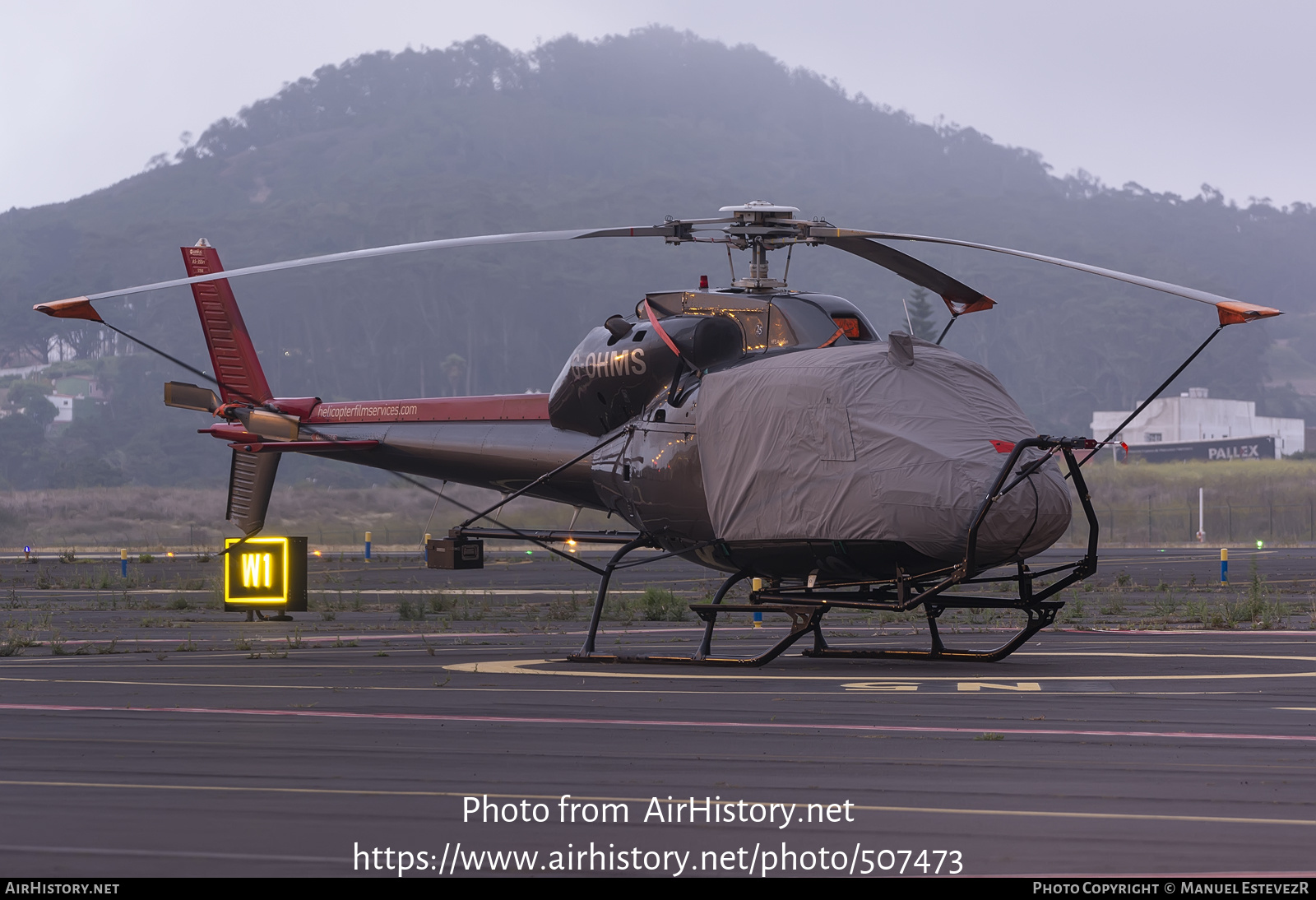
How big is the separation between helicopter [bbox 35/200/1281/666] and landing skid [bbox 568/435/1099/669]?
33 mm

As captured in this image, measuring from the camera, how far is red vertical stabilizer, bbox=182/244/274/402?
24375mm

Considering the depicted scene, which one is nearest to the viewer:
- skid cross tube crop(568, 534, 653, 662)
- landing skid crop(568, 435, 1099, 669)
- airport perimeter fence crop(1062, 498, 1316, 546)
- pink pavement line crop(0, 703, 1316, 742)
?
pink pavement line crop(0, 703, 1316, 742)

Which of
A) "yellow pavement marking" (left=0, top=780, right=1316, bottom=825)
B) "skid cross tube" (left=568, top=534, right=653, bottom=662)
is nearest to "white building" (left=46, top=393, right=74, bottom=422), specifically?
"skid cross tube" (left=568, top=534, right=653, bottom=662)

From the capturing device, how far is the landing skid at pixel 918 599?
13805 mm

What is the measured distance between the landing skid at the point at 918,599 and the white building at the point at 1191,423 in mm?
132954

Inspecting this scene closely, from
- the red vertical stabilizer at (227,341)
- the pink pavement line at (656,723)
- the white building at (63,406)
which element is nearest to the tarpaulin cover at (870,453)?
the pink pavement line at (656,723)

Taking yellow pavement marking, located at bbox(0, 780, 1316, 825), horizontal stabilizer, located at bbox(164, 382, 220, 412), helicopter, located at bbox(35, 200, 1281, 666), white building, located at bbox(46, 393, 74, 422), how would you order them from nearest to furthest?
yellow pavement marking, located at bbox(0, 780, 1316, 825)
helicopter, located at bbox(35, 200, 1281, 666)
horizontal stabilizer, located at bbox(164, 382, 220, 412)
white building, located at bbox(46, 393, 74, 422)

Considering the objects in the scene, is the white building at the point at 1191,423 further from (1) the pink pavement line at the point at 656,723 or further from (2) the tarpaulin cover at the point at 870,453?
(1) the pink pavement line at the point at 656,723

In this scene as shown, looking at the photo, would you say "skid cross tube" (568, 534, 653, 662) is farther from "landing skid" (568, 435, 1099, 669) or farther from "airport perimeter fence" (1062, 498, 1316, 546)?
"airport perimeter fence" (1062, 498, 1316, 546)

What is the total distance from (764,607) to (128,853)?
9.97 metres

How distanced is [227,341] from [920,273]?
13.0 metres

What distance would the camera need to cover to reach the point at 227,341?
24.6 m
